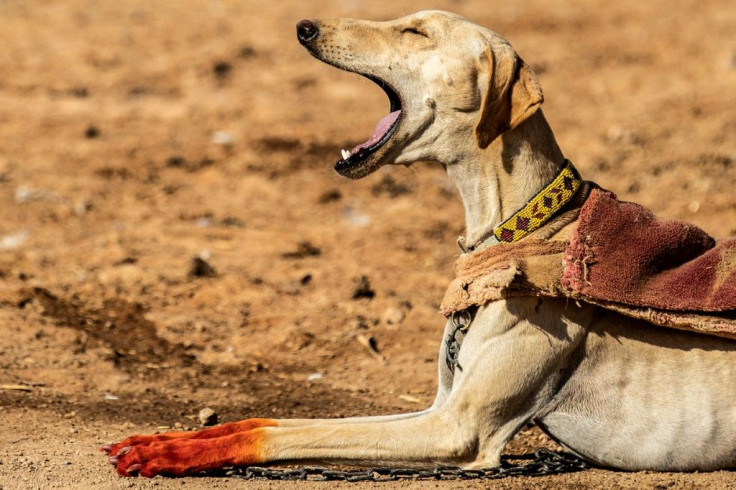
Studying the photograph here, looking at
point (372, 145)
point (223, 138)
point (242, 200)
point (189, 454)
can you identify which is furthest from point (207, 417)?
point (223, 138)

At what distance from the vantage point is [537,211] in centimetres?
458

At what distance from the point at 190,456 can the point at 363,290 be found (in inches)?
115

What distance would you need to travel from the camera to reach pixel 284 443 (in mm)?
4516

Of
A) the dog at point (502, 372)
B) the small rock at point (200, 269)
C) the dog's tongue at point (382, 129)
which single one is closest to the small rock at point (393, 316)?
the small rock at point (200, 269)

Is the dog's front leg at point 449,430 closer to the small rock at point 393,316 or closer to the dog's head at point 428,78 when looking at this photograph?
the dog's head at point 428,78

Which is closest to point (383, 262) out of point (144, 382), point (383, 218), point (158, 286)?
point (383, 218)

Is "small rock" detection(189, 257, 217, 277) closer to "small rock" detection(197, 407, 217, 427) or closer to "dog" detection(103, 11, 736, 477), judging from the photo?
"small rock" detection(197, 407, 217, 427)

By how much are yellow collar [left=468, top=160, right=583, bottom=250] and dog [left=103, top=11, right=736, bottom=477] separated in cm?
6

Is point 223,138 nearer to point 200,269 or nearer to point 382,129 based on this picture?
point 200,269

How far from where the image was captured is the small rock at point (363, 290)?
23.9 feet

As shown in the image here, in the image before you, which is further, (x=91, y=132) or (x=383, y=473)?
(x=91, y=132)

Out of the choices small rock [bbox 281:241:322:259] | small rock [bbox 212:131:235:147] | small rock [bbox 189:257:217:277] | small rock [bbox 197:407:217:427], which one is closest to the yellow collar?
small rock [bbox 197:407:217:427]

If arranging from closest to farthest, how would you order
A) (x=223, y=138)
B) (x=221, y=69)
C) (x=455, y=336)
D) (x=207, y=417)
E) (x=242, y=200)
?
1. (x=455, y=336)
2. (x=207, y=417)
3. (x=242, y=200)
4. (x=223, y=138)
5. (x=221, y=69)

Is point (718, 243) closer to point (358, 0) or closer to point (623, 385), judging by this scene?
point (623, 385)
